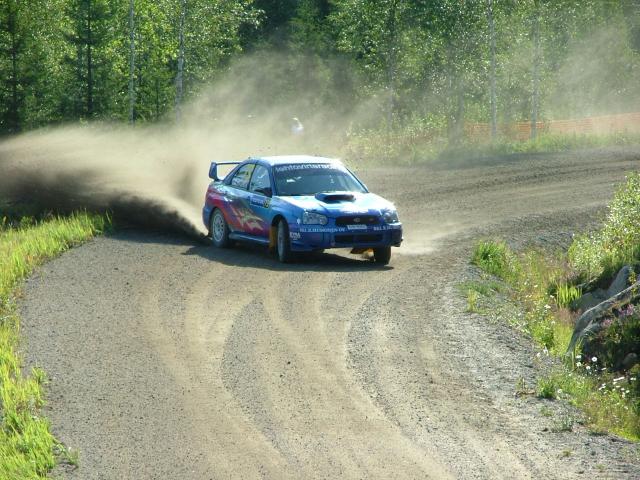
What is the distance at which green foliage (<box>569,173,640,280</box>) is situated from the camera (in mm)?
16562

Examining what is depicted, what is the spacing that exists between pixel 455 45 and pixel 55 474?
38736mm

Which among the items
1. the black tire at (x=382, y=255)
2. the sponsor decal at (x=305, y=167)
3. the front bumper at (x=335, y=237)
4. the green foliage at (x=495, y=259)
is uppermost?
the sponsor decal at (x=305, y=167)

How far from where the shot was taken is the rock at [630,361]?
1095cm

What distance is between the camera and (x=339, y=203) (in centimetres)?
1733

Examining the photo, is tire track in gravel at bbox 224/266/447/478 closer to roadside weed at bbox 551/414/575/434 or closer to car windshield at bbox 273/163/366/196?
roadside weed at bbox 551/414/575/434

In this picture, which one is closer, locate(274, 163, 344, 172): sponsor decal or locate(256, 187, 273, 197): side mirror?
locate(256, 187, 273, 197): side mirror

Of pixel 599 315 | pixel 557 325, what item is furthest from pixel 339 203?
pixel 599 315

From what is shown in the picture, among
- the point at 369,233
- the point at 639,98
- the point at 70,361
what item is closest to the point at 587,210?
the point at 369,233

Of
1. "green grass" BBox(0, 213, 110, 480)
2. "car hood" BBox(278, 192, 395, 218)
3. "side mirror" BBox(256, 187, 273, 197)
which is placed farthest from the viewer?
"side mirror" BBox(256, 187, 273, 197)

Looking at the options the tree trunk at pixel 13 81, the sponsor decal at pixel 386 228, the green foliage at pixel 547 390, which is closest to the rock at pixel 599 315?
the green foliage at pixel 547 390

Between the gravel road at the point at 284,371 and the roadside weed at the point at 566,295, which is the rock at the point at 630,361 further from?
the roadside weed at the point at 566,295

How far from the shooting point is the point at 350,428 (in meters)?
9.00

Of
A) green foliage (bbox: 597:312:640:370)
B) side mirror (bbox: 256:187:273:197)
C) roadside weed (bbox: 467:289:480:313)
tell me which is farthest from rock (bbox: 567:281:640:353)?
side mirror (bbox: 256:187:273:197)

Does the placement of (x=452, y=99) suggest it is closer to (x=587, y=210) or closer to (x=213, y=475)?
(x=587, y=210)
